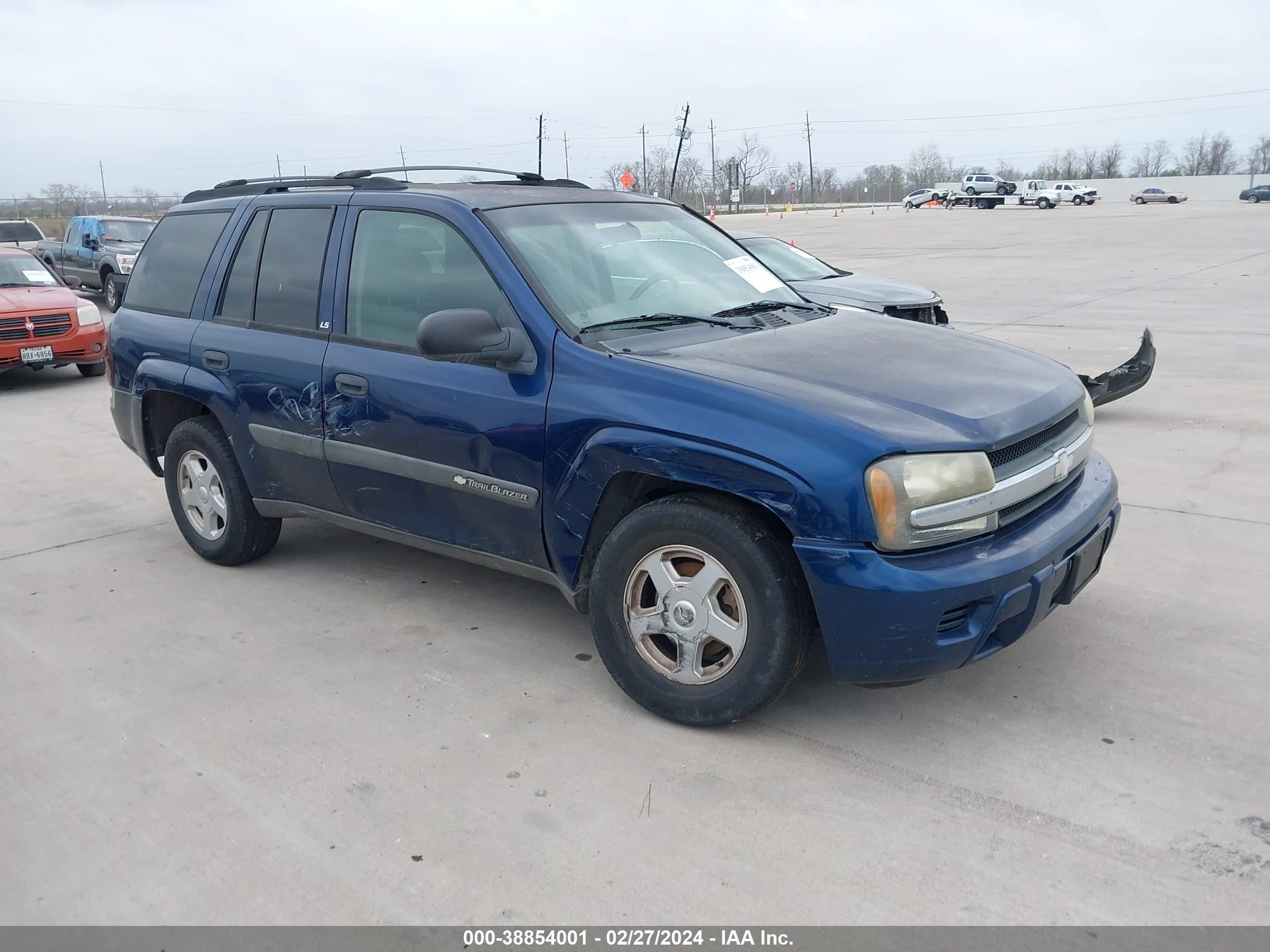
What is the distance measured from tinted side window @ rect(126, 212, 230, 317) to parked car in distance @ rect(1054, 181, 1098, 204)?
67700mm

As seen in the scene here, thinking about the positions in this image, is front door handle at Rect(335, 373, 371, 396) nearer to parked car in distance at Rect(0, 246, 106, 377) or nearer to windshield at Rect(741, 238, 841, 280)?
windshield at Rect(741, 238, 841, 280)

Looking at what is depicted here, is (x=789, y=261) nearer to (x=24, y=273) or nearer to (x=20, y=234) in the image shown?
(x=24, y=273)

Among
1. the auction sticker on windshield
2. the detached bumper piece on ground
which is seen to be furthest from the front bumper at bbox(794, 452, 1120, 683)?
the detached bumper piece on ground

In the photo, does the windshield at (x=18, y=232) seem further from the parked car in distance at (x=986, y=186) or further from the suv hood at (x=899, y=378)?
the parked car in distance at (x=986, y=186)

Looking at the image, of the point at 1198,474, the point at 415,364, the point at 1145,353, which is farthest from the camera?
the point at 1145,353

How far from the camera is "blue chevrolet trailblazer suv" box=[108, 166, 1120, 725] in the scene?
3.25m

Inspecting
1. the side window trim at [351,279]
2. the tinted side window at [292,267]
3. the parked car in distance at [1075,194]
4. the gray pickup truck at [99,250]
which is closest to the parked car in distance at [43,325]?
the gray pickup truck at [99,250]

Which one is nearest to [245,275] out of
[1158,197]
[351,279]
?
[351,279]

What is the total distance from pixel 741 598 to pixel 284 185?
10.7 feet

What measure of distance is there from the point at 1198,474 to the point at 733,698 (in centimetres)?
447

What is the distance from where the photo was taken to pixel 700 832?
10.1ft

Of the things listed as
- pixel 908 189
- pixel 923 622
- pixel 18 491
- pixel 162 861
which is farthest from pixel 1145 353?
pixel 908 189
